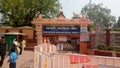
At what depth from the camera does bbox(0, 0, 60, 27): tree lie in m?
48.3

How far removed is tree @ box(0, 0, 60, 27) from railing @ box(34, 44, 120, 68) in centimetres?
3741

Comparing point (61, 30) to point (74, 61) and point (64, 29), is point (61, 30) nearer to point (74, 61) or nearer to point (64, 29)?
point (64, 29)

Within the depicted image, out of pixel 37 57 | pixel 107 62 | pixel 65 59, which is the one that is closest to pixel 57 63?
pixel 65 59

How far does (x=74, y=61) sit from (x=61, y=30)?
24.8 metres

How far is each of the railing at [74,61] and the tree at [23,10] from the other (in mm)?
37406

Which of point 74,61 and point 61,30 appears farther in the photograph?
point 61,30

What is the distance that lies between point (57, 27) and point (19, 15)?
57.5ft

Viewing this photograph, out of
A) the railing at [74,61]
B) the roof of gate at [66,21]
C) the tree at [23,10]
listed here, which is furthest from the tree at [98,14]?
the railing at [74,61]

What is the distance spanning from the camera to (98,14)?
105625mm

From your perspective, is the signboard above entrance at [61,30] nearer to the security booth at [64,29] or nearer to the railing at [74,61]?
the security booth at [64,29]

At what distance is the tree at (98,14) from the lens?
339 ft

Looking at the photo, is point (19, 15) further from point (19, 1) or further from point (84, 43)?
point (84, 43)

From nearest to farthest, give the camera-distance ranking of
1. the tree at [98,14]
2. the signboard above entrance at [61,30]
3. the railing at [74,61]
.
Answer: the railing at [74,61] → the signboard above entrance at [61,30] → the tree at [98,14]

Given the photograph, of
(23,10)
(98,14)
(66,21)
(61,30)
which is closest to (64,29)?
(61,30)
